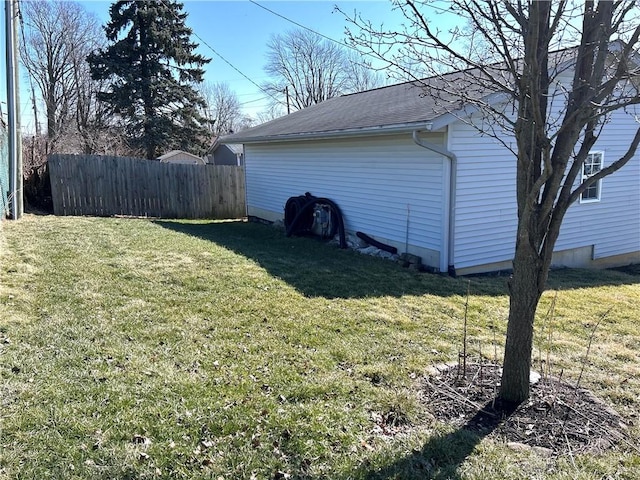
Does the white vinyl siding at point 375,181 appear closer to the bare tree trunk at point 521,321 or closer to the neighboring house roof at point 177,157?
the bare tree trunk at point 521,321

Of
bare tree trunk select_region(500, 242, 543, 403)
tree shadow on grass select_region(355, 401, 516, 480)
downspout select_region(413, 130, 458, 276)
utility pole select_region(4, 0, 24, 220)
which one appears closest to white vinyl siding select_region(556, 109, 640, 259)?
downspout select_region(413, 130, 458, 276)

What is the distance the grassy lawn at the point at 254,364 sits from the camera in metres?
2.52

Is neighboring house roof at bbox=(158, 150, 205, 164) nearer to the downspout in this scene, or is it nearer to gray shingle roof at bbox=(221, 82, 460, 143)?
gray shingle roof at bbox=(221, 82, 460, 143)

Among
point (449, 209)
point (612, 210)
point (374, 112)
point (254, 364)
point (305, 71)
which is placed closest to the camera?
point (254, 364)

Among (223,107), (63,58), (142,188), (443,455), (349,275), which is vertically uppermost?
(223,107)

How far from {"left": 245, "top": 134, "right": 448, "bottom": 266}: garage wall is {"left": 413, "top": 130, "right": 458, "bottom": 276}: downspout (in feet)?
0.39

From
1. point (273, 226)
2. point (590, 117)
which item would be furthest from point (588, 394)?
point (273, 226)

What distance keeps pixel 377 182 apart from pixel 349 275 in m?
2.64

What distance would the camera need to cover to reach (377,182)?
905 centimetres

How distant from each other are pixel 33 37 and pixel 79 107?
4379 mm

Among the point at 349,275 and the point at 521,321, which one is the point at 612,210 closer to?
the point at 349,275

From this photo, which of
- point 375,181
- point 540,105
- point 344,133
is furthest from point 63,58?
point 540,105

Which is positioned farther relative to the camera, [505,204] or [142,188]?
[142,188]

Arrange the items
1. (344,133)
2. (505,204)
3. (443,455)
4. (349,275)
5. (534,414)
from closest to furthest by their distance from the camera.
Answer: (443,455)
(534,414)
(349,275)
(505,204)
(344,133)
